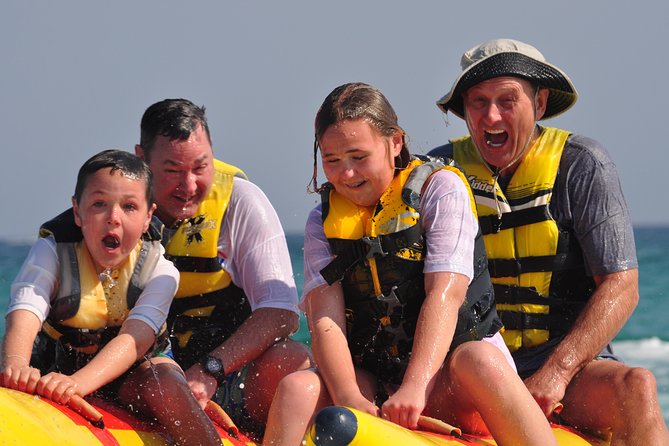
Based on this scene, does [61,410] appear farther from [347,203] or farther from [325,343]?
[347,203]

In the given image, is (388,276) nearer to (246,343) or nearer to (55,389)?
(246,343)

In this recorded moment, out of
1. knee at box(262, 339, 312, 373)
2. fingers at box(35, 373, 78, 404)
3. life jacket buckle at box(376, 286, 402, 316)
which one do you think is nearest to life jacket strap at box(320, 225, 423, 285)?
life jacket buckle at box(376, 286, 402, 316)

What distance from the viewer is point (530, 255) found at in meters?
4.90

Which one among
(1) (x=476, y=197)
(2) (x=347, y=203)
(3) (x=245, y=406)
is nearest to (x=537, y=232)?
(1) (x=476, y=197)

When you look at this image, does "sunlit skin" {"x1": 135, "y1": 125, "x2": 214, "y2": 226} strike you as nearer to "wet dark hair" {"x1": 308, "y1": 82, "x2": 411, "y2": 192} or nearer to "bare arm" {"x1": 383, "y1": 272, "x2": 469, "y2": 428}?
"wet dark hair" {"x1": 308, "y1": 82, "x2": 411, "y2": 192}

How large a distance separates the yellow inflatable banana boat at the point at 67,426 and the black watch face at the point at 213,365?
0.28 m

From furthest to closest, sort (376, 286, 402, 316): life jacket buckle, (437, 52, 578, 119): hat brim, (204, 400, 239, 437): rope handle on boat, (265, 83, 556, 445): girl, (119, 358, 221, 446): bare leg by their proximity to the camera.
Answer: (437, 52, 578, 119): hat brim
(204, 400, 239, 437): rope handle on boat
(376, 286, 402, 316): life jacket buckle
(119, 358, 221, 446): bare leg
(265, 83, 556, 445): girl

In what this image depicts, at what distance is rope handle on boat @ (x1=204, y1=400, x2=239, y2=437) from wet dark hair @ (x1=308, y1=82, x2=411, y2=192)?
108cm

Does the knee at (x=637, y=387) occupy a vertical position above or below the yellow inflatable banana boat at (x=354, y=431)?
below

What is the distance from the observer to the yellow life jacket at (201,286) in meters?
4.84

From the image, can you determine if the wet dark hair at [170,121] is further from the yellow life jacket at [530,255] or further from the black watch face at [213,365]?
the yellow life jacket at [530,255]

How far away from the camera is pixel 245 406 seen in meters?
4.65

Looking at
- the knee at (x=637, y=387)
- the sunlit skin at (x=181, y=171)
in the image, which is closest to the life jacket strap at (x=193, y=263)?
the sunlit skin at (x=181, y=171)

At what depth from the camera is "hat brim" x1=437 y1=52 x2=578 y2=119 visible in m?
4.95
